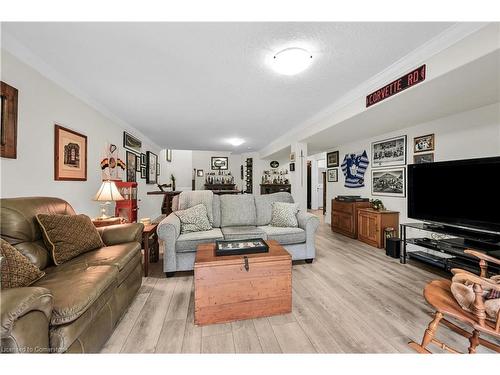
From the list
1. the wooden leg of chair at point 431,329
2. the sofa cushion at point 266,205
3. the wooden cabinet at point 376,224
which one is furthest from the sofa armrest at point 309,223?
the wooden leg of chair at point 431,329

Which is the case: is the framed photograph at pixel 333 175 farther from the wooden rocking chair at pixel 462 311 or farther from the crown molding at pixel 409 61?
the wooden rocking chair at pixel 462 311

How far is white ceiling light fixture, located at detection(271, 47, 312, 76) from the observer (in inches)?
70.6

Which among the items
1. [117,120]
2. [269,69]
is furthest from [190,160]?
[269,69]

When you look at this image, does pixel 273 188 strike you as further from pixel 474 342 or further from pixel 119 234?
pixel 474 342

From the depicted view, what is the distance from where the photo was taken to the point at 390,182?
3754 millimetres

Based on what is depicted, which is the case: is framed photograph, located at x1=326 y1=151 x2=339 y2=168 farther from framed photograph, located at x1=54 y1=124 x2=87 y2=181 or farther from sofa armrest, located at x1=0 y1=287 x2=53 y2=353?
sofa armrest, located at x1=0 y1=287 x2=53 y2=353

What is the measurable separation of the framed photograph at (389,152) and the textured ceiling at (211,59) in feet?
5.08

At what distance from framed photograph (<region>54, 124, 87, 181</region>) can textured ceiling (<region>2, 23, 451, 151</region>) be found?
2.05 feet

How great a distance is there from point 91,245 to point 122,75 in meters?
1.82

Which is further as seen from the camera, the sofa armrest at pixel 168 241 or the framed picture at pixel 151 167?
the framed picture at pixel 151 167

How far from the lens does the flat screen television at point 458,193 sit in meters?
2.08

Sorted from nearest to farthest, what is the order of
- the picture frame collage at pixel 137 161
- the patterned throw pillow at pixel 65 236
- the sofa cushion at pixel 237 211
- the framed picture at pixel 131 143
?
the patterned throw pillow at pixel 65 236, the sofa cushion at pixel 237 211, the framed picture at pixel 131 143, the picture frame collage at pixel 137 161
